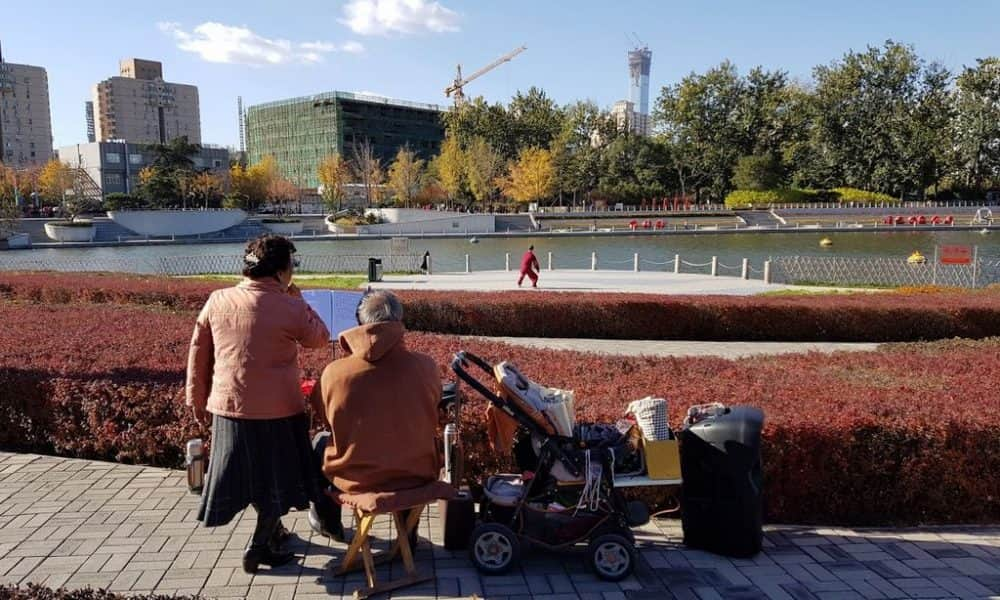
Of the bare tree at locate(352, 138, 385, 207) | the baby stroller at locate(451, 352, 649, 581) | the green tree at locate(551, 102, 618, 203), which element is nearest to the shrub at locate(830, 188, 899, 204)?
the green tree at locate(551, 102, 618, 203)

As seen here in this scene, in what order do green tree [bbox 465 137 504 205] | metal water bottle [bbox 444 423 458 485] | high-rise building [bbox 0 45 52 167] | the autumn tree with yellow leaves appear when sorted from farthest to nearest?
high-rise building [bbox 0 45 52 167] < green tree [bbox 465 137 504 205] < the autumn tree with yellow leaves < metal water bottle [bbox 444 423 458 485]

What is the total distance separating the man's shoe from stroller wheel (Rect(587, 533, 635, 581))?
1468mm

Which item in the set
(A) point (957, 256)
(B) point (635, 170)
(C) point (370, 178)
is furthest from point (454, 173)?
(A) point (957, 256)

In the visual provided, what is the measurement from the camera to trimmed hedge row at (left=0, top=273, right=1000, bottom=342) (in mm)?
11805

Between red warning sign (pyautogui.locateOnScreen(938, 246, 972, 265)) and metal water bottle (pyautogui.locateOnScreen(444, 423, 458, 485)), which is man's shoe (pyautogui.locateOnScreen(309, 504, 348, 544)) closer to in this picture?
metal water bottle (pyautogui.locateOnScreen(444, 423, 458, 485))

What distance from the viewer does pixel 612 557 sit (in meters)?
3.65

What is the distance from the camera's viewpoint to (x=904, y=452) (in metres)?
4.34

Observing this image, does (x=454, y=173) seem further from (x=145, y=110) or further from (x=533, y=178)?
(x=145, y=110)

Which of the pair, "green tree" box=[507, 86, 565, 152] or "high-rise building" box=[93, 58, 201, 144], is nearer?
"green tree" box=[507, 86, 565, 152]

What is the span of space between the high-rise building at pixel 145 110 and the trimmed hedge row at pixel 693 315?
142135mm

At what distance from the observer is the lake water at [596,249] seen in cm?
3325

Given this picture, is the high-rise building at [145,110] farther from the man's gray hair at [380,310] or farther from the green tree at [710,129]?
the man's gray hair at [380,310]

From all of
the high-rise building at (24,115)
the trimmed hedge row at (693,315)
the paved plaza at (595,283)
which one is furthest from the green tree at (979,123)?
the high-rise building at (24,115)

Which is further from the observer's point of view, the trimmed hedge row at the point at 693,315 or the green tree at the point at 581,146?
the green tree at the point at 581,146
